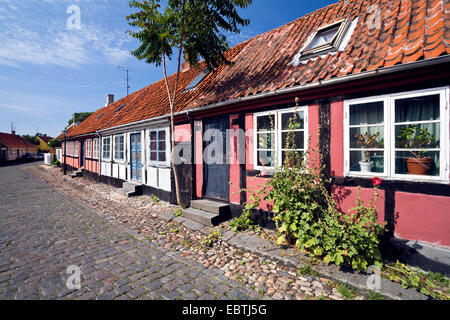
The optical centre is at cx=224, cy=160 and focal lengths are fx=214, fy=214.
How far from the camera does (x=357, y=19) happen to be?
4.89 m

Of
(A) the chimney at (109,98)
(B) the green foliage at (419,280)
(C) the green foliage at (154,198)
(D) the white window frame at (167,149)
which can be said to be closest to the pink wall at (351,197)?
(B) the green foliage at (419,280)

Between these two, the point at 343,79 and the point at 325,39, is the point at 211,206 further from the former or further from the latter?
the point at 325,39

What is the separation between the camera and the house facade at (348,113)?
10.4 ft

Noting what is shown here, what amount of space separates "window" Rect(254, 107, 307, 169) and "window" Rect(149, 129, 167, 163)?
13.7 ft

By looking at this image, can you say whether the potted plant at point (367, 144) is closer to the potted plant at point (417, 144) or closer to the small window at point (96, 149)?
the potted plant at point (417, 144)

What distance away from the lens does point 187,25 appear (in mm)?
5652

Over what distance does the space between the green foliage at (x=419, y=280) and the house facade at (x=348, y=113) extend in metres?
0.49

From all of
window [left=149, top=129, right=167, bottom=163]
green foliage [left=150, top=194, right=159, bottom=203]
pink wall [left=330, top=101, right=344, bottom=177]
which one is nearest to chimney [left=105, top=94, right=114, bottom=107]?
window [left=149, top=129, right=167, bottom=163]

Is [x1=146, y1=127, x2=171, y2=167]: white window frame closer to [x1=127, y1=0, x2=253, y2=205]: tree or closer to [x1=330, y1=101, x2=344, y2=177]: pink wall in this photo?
[x1=127, y1=0, x2=253, y2=205]: tree

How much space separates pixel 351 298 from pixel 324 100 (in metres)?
3.21

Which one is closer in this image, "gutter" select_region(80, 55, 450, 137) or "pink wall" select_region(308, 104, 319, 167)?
"gutter" select_region(80, 55, 450, 137)

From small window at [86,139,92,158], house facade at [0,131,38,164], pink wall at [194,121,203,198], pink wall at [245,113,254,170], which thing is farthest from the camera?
house facade at [0,131,38,164]

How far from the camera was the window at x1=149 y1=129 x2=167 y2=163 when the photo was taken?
26.6 ft
